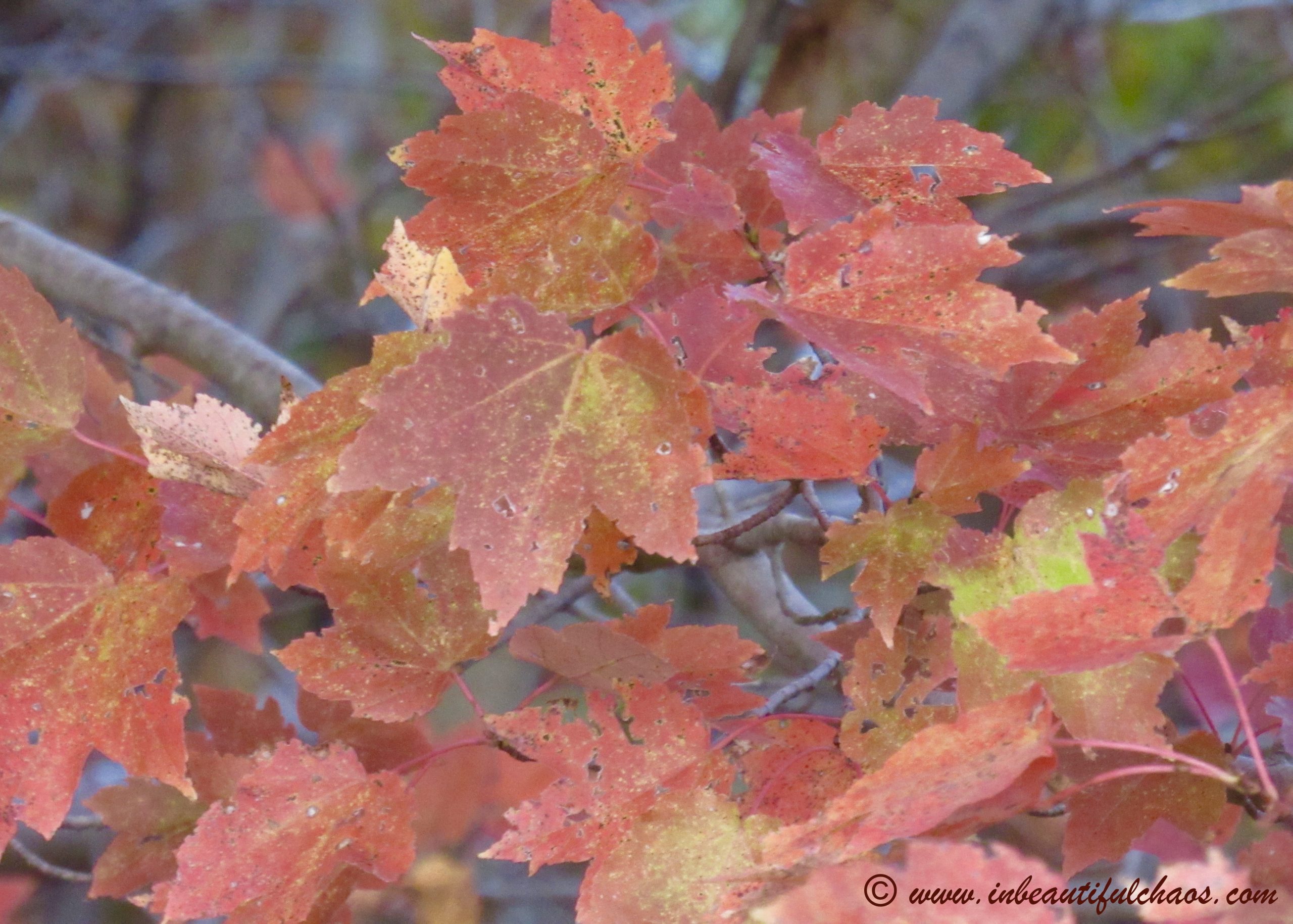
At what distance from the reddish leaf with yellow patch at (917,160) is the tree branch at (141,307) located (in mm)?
646

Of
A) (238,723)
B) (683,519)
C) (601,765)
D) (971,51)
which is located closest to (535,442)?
(683,519)

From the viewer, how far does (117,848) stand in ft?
2.53

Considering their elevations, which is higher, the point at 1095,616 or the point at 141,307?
the point at 1095,616

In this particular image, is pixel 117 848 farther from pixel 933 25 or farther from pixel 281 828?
pixel 933 25

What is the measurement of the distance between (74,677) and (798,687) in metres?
0.40

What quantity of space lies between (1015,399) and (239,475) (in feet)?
1.31

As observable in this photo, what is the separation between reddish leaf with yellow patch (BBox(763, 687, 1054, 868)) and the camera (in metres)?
0.44

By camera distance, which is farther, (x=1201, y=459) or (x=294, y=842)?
(x=294, y=842)

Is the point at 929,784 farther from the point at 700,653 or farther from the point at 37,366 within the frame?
the point at 37,366

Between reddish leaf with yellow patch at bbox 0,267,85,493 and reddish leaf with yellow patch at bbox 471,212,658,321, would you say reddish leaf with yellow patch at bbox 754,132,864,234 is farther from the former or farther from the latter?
reddish leaf with yellow patch at bbox 0,267,85,493

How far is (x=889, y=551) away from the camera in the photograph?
1.89 feet

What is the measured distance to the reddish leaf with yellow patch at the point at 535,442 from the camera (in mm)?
495

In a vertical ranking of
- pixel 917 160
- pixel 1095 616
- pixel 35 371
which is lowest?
pixel 35 371

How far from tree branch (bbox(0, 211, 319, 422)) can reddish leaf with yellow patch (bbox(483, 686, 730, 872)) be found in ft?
1.96
